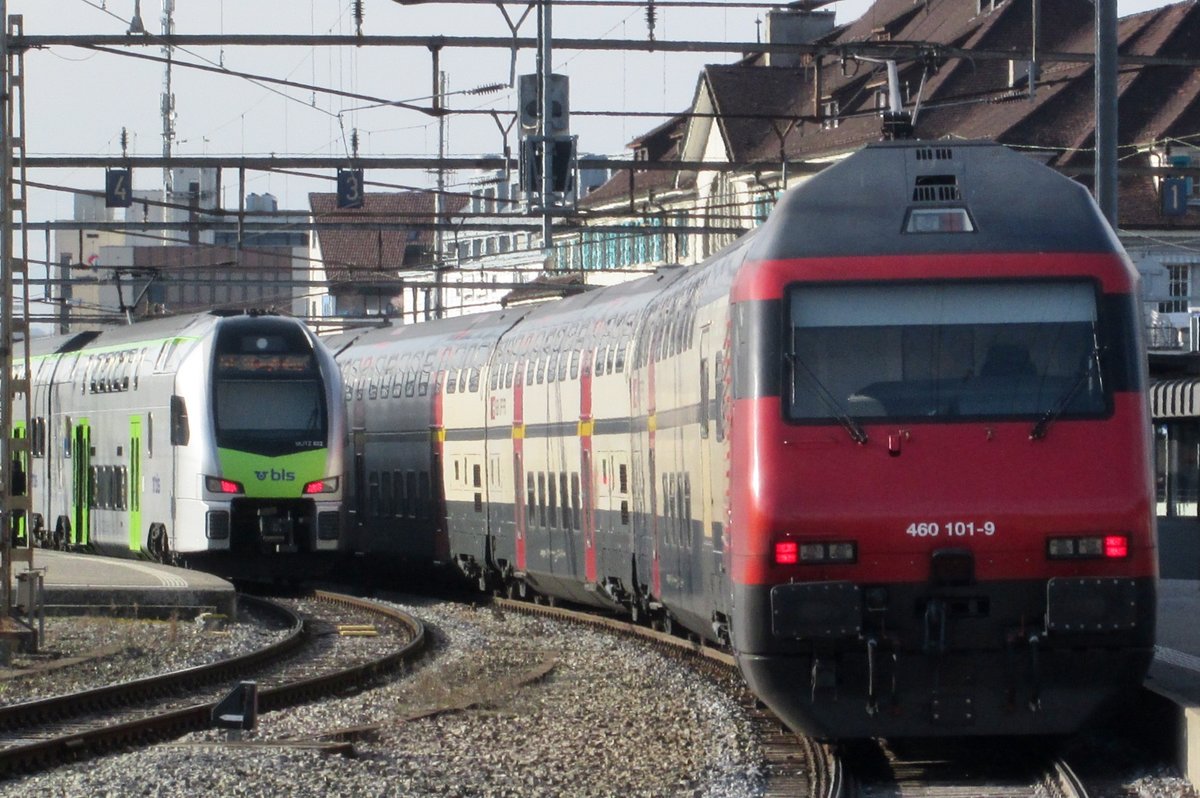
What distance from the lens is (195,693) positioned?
1634 cm

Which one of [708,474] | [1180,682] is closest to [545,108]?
[708,474]

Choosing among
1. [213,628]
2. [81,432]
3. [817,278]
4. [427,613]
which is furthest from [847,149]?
[817,278]

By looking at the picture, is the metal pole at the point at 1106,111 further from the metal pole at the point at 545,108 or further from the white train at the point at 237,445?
the white train at the point at 237,445

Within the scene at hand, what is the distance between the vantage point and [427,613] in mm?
25203

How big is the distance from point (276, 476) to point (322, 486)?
630mm

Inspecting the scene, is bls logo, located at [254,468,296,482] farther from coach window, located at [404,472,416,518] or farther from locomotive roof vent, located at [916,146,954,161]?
locomotive roof vent, located at [916,146,954,161]

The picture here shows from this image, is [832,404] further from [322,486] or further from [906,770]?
[322,486]

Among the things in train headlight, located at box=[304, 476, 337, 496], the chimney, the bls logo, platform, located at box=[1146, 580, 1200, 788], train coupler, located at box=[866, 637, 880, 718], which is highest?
the chimney

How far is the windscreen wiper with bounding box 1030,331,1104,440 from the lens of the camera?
11.0 metres

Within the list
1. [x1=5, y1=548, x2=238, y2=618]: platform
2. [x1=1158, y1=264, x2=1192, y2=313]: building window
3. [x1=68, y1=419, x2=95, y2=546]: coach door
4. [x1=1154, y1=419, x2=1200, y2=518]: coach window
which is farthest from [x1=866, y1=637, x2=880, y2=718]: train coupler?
[x1=1158, y1=264, x2=1192, y2=313]: building window

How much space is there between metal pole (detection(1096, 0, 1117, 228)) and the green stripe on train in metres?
12.5

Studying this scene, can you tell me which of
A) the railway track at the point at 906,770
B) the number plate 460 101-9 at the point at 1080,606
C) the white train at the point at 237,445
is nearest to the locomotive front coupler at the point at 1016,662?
the number plate 460 101-9 at the point at 1080,606

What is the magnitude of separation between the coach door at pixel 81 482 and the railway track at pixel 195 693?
937cm

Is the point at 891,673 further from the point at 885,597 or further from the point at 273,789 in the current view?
the point at 273,789
